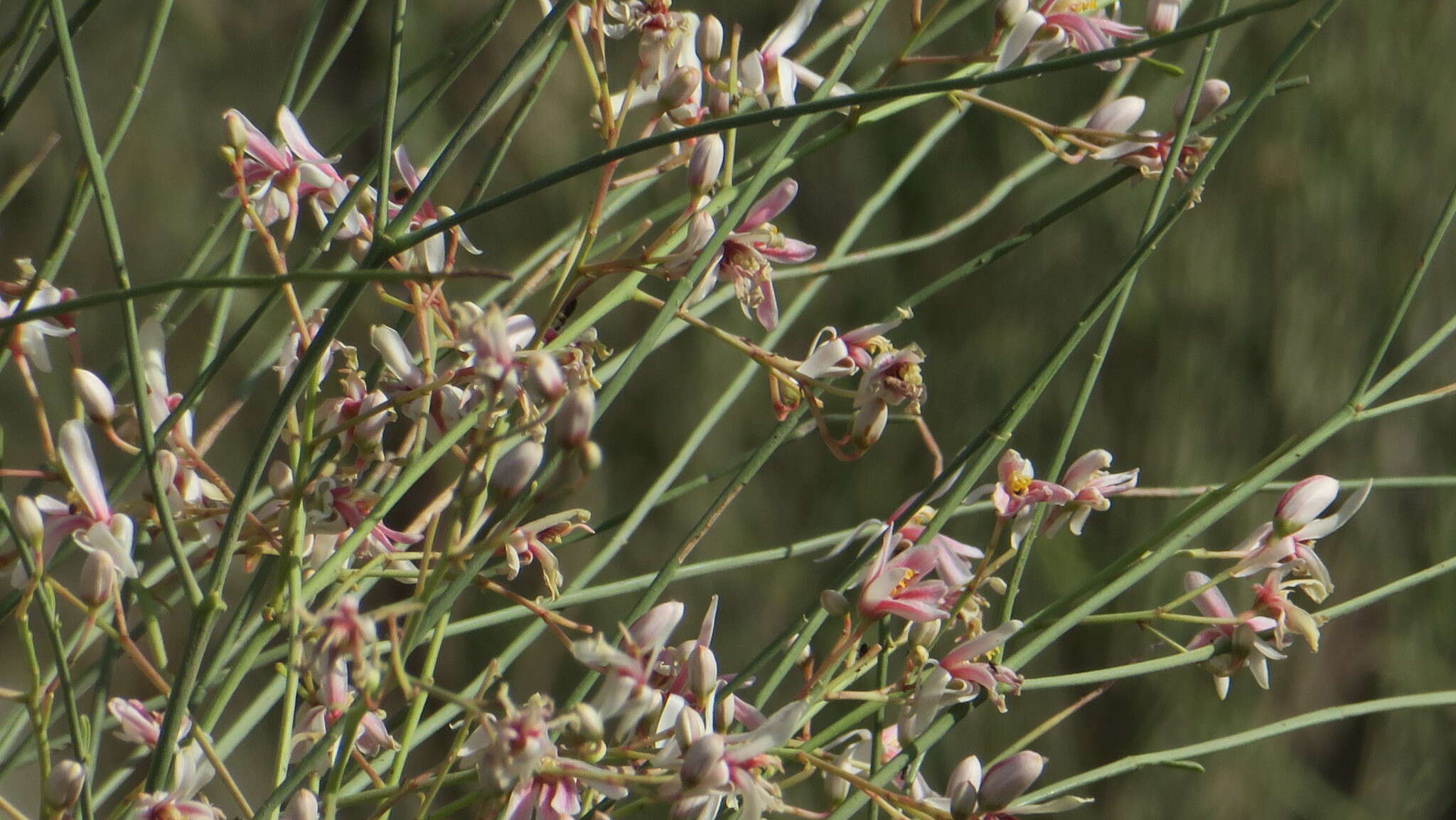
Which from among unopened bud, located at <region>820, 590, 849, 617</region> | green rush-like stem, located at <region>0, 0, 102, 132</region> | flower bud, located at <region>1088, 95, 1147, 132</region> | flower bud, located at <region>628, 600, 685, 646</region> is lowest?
unopened bud, located at <region>820, 590, 849, 617</region>

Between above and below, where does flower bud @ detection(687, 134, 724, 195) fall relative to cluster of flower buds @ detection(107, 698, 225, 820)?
above

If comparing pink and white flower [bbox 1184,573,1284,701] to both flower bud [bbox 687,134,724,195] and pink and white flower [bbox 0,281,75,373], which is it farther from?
pink and white flower [bbox 0,281,75,373]

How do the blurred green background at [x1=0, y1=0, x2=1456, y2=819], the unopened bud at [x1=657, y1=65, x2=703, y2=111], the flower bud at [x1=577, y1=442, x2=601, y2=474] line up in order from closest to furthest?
the flower bud at [x1=577, y1=442, x2=601, y2=474], the unopened bud at [x1=657, y1=65, x2=703, y2=111], the blurred green background at [x1=0, y1=0, x2=1456, y2=819]

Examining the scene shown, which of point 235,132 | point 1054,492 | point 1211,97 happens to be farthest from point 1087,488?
point 235,132

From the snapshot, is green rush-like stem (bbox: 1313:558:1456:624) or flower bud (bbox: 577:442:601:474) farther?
green rush-like stem (bbox: 1313:558:1456:624)

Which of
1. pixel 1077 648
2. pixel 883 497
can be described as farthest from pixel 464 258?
pixel 1077 648

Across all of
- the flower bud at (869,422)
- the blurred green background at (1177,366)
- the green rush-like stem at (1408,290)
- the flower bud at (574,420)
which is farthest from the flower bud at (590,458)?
the blurred green background at (1177,366)

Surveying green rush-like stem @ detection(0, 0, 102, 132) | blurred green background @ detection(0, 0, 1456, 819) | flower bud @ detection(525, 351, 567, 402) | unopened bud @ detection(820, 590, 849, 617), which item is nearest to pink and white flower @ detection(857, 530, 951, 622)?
unopened bud @ detection(820, 590, 849, 617)

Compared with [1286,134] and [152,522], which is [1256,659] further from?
[1286,134]
